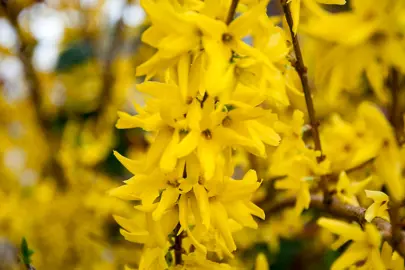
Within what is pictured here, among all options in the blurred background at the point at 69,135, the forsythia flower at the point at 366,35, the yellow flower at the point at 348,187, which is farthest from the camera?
the blurred background at the point at 69,135

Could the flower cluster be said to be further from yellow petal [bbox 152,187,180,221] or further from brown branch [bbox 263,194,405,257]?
brown branch [bbox 263,194,405,257]

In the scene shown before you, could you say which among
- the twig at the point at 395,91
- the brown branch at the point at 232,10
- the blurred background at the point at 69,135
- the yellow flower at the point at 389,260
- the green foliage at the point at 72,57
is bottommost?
the blurred background at the point at 69,135

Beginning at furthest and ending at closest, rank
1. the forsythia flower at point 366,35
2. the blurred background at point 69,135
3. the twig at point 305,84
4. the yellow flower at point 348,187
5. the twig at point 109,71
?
the twig at point 109,71, the blurred background at point 69,135, the yellow flower at point 348,187, the twig at point 305,84, the forsythia flower at point 366,35

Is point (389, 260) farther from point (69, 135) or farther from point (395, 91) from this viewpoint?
point (69, 135)

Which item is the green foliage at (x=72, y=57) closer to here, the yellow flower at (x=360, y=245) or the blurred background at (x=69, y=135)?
the blurred background at (x=69, y=135)

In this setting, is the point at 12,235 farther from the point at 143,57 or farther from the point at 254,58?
the point at 254,58

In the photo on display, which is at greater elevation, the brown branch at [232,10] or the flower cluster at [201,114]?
the brown branch at [232,10]

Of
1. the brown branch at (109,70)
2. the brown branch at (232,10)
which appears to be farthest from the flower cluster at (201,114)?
the brown branch at (109,70)

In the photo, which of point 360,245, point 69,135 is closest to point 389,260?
point 360,245
